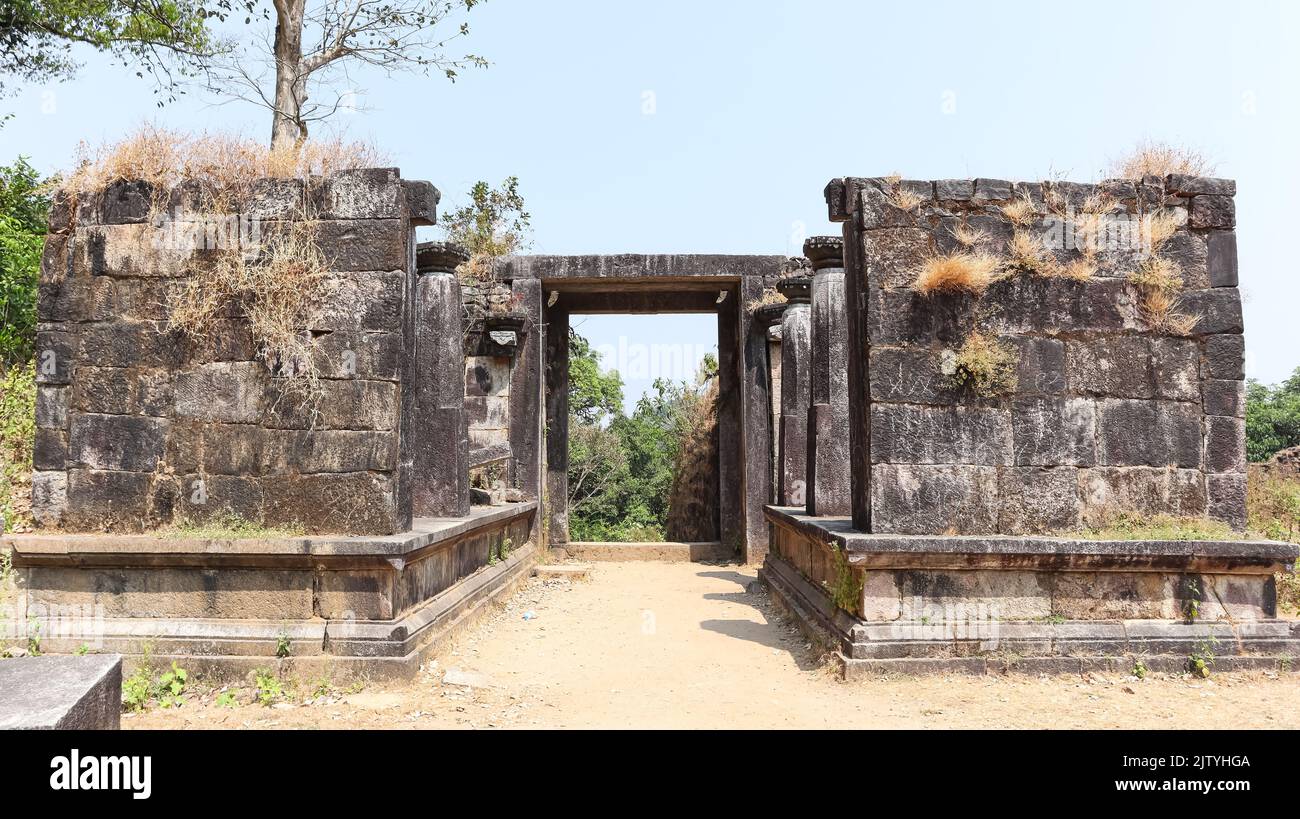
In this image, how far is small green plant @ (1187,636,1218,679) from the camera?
16.8 ft

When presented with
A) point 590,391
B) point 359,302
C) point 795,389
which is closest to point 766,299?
point 795,389

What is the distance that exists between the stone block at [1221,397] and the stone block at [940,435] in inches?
53.6

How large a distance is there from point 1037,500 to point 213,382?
527cm

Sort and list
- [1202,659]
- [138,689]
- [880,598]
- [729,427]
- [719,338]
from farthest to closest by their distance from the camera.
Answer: [719,338] → [729,427] → [880,598] → [1202,659] → [138,689]

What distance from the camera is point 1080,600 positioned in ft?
17.5

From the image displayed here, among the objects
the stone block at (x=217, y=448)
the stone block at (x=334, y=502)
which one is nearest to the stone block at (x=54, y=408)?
the stone block at (x=217, y=448)

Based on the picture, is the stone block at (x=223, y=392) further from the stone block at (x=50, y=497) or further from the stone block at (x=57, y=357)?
the stone block at (x=50, y=497)

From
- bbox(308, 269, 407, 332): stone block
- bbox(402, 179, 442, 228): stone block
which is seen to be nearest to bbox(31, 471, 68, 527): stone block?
bbox(308, 269, 407, 332): stone block

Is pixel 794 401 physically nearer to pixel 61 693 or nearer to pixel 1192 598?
pixel 1192 598

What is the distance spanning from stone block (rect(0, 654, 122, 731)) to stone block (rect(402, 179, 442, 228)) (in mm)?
3649

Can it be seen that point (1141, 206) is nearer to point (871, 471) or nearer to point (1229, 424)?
point (1229, 424)

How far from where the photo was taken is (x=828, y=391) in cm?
819
